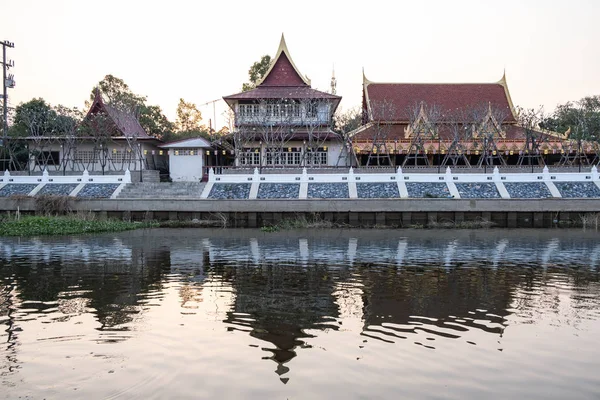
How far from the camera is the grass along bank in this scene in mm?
25570

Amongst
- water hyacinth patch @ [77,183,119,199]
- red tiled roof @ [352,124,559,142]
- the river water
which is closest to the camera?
the river water

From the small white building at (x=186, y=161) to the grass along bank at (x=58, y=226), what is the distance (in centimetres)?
1369

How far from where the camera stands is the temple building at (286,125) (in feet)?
144

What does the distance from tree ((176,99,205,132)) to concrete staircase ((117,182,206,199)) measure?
32338 mm

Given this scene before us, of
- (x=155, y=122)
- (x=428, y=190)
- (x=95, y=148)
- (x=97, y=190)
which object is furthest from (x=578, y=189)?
(x=155, y=122)

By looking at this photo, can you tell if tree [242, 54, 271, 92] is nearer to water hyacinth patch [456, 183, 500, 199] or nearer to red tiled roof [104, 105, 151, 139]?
red tiled roof [104, 105, 151, 139]

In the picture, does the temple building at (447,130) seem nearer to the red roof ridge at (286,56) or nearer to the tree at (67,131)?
the red roof ridge at (286,56)

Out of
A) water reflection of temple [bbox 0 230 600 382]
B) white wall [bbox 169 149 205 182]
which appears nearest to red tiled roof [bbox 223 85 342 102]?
white wall [bbox 169 149 205 182]

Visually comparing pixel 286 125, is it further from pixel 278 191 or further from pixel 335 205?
pixel 335 205

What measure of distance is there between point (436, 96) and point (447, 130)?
4952mm

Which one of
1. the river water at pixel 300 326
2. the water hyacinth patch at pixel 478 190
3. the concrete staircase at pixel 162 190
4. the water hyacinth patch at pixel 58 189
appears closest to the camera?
the river water at pixel 300 326

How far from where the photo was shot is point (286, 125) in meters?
43.7

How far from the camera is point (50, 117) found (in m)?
45.8

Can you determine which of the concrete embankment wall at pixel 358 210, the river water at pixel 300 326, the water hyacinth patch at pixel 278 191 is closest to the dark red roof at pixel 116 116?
the concrete embankment wall at pixel 358 210
